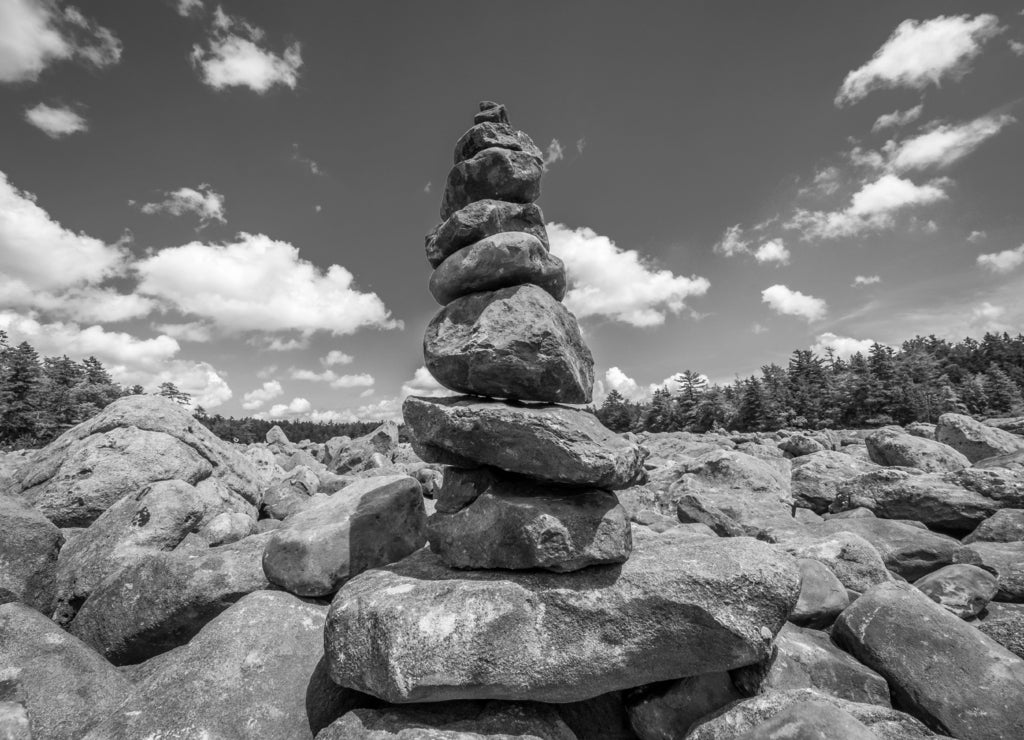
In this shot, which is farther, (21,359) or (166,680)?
(21,359)

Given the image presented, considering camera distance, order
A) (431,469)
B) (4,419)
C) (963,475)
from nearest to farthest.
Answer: (963,475) → (431,469) → (4,419)

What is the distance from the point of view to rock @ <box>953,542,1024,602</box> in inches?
358

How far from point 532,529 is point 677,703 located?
2.98 m

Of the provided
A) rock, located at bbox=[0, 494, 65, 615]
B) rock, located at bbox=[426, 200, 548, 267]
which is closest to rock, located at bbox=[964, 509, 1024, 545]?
rock, located at bbox=[426, 200, 548, 267]

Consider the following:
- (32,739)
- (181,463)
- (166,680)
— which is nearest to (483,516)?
(166,680)

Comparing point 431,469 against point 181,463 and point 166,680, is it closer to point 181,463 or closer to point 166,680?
point 181,463

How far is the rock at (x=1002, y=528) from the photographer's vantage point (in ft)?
37.8

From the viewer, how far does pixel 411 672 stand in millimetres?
5645

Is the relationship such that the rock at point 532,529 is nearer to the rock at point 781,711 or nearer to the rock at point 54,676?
the rock at point 781,711

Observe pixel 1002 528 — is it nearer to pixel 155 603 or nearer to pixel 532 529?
pixel 532 529

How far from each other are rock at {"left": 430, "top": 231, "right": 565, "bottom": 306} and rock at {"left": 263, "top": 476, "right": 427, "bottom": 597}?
4.19m

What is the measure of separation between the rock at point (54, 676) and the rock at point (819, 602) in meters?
11.1

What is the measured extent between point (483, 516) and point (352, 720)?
9.62 ft

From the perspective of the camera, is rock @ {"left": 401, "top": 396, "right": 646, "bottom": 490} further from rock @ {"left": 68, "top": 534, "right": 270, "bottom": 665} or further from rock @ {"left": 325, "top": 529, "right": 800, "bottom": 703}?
rock @ {"left": 68, "top": 534, "right": 270, "bottom": 665}
